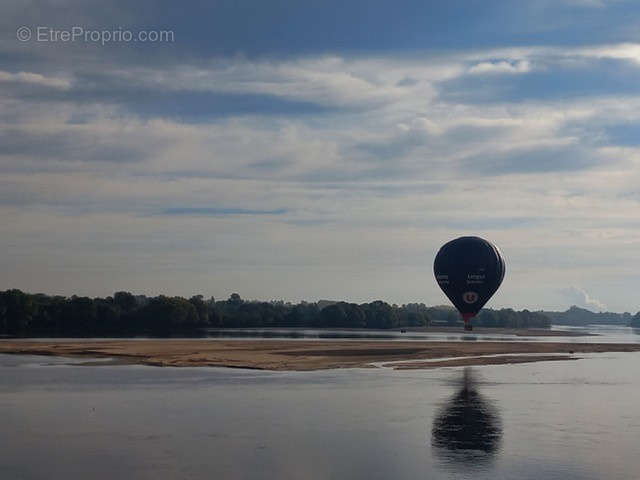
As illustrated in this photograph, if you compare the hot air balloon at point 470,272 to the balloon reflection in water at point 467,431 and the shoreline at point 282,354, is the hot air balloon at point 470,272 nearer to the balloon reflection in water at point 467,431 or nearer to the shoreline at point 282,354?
the shoreline at point 282,354

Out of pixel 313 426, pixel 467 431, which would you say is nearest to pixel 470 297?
pixel 467 431

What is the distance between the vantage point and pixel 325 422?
51.2 meters

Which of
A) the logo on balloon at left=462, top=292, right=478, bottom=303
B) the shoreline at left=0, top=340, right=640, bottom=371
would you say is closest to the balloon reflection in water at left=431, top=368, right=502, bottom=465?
the shoreline at left=0, top=340, right=640, bottom=371

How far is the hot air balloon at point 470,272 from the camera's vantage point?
98500 millimetres

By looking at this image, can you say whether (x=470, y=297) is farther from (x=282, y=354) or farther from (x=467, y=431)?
(x=467, y=431)

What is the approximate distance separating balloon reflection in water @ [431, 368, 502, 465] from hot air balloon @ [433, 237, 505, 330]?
111 ft

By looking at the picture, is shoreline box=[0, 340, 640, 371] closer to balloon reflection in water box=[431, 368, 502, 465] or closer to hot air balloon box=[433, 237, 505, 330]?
hot air balloon box=[433, 237, 505, 330]

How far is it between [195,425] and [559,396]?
2828 cm

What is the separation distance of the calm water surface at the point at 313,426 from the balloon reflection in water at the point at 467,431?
0.35ft

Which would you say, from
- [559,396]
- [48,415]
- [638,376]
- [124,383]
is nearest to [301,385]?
[124,383]

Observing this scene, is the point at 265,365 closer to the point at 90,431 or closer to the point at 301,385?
the point at 301,385

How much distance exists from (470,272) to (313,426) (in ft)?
170

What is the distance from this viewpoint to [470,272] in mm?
98500

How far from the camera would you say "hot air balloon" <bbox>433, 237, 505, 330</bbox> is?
9850cm
